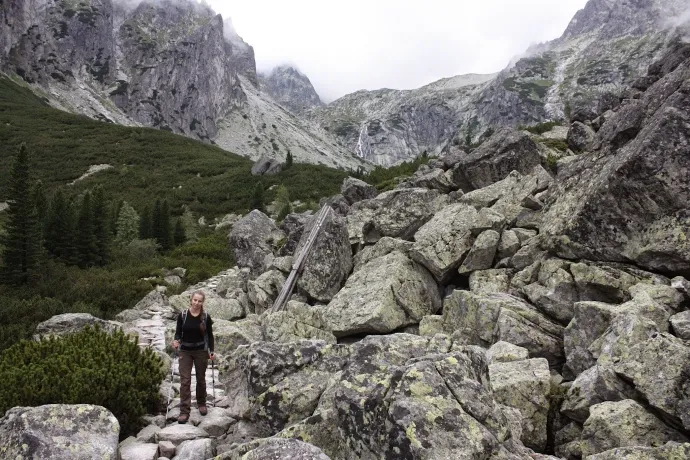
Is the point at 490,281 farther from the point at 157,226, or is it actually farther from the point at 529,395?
the point at 157,226

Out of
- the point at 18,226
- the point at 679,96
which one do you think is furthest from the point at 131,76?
the point at 679,96

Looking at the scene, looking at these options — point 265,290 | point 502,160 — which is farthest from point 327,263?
point 502,160

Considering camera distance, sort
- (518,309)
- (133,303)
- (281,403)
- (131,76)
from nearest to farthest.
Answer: (281,403) < (518,309) < (133,303) < (131,76)

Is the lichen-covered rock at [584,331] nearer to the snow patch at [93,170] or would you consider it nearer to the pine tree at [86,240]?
the pine tree at [86,240]

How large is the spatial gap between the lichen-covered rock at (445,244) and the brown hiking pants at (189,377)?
7513 mm

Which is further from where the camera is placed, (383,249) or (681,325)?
(383,249)

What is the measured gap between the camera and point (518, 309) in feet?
32.9

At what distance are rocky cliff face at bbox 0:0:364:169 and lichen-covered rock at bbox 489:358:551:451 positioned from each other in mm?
137422

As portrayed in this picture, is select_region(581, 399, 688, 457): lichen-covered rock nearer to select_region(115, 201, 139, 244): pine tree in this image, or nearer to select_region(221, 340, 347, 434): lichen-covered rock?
select_region(221, 340, 347, 434): lichen-covered rock

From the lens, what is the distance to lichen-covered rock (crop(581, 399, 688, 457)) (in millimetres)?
5762

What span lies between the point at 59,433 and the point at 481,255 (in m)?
11.0

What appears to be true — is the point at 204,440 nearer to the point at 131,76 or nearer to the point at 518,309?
the point at 518,309

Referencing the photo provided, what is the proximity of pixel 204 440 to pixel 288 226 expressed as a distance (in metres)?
20.6

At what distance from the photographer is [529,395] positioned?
6.98m
